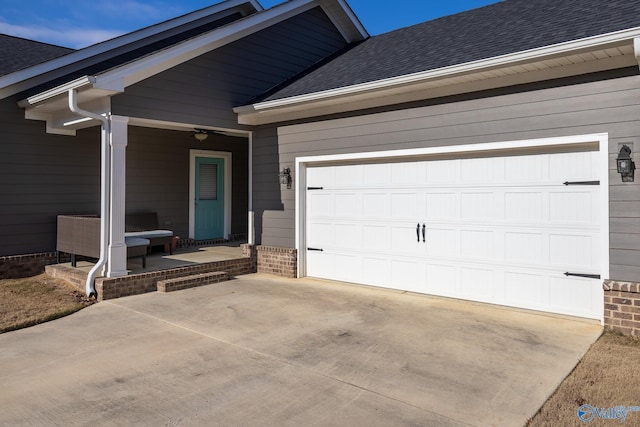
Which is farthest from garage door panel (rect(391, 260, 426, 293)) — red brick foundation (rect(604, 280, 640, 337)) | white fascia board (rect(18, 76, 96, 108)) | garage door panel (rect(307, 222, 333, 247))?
white fascia board (rect(18, 76, 96, 108))

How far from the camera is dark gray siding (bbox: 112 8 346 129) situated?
718 cm

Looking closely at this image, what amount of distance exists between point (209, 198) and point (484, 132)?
6.85 meters

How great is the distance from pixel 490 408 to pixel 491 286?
3.02 metres

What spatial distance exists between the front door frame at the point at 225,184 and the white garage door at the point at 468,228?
141 inches

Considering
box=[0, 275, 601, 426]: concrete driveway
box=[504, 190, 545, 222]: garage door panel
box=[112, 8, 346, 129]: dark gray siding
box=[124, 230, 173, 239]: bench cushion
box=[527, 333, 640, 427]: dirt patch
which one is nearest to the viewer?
box=[527, 333, 640, 427]: dirt patch

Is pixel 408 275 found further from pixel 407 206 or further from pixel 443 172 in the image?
pixel 443 172

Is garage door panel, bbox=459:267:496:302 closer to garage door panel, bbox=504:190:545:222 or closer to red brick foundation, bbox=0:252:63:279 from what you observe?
garage door panel, bbox=504:190:545:222

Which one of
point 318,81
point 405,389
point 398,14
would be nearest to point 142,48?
point 318,81

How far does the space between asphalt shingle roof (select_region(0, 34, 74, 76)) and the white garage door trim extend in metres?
5.31

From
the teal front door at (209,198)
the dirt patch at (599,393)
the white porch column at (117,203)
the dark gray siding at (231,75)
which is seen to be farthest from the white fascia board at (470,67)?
the teal front door at (209,198)

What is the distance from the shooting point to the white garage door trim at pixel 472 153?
507 cm

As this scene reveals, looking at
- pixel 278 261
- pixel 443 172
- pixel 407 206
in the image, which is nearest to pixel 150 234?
pixel 278 261

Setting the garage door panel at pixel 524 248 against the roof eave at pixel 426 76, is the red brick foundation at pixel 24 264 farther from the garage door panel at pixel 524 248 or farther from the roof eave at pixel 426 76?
the garage door panel at pixel 524 248

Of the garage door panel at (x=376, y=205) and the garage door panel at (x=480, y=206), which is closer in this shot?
the garage door panel at (x=480, y=206)
